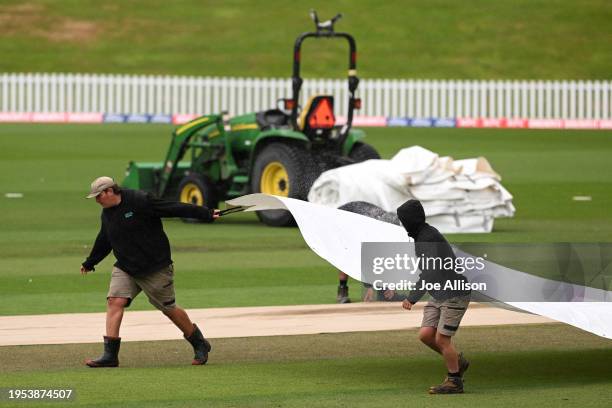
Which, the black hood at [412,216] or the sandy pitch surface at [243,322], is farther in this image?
the sandy pitch surface at [243,322]

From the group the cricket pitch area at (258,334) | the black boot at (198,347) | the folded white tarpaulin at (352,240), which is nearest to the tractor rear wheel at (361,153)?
the cricket pitch area at (258,334)

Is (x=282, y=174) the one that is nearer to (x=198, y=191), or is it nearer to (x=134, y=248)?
(x=198, y=191)

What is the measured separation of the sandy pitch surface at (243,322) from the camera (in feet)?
42.6

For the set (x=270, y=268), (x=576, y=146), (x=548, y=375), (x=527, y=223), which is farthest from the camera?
(x=576, y=146)

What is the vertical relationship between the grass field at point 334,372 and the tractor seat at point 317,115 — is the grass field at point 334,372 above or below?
below

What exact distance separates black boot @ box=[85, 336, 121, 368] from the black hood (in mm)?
2470

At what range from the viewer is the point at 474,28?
166 feet

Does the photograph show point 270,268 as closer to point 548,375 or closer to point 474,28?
point 548,375

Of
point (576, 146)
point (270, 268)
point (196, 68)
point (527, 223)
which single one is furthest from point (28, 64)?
point (270, 268)

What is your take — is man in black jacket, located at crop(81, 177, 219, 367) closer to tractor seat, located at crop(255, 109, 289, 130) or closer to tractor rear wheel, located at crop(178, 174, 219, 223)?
tractor rear wheel, located at crop(178, 174, 219, 223)

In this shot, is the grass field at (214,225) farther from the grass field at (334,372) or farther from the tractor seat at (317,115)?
the grass field at (334,372)

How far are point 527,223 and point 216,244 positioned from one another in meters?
5.06

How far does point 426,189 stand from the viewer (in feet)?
68.1

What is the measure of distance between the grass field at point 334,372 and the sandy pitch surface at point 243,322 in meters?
0.37
